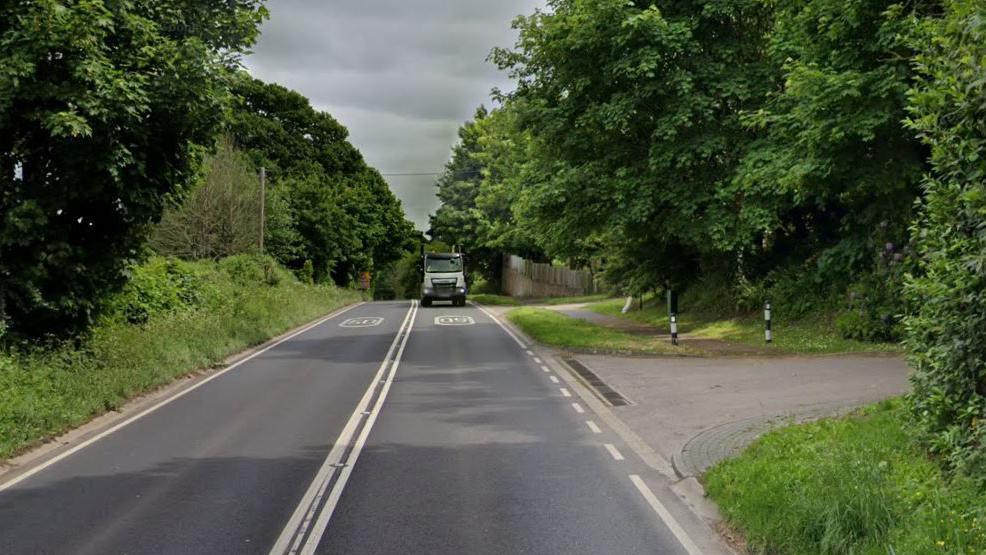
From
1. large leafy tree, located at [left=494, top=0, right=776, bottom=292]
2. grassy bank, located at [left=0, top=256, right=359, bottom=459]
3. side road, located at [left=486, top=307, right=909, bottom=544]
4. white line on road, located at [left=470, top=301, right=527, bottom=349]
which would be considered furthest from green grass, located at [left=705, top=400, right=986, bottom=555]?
white line on road, located at [left=470, top=301, right=527, bottom=349]

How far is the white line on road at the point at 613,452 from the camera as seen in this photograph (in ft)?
30.1

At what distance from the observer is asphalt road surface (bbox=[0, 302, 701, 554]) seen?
6375 mm

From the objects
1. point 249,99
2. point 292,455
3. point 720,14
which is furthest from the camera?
point 249,99

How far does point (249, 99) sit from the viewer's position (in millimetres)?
57031

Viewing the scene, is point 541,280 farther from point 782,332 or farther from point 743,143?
point 743,143

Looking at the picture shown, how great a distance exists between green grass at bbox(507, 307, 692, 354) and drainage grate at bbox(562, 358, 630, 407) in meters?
1.70

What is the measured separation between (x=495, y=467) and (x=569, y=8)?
15780 mm

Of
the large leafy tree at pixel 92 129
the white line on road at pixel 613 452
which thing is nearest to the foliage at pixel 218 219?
the large leafy tree at pixel 92 129

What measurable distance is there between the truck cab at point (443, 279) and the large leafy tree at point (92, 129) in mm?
29243

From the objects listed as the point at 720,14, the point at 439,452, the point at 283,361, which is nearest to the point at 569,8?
the point at 720,14

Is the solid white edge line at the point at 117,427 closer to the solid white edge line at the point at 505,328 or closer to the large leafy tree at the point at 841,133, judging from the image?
the solid white edge line at the point at 505,328

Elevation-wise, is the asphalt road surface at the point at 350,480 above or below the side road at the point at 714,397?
below

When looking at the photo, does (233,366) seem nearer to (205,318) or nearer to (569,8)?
(205,318)

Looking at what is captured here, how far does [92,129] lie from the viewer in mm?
11984
